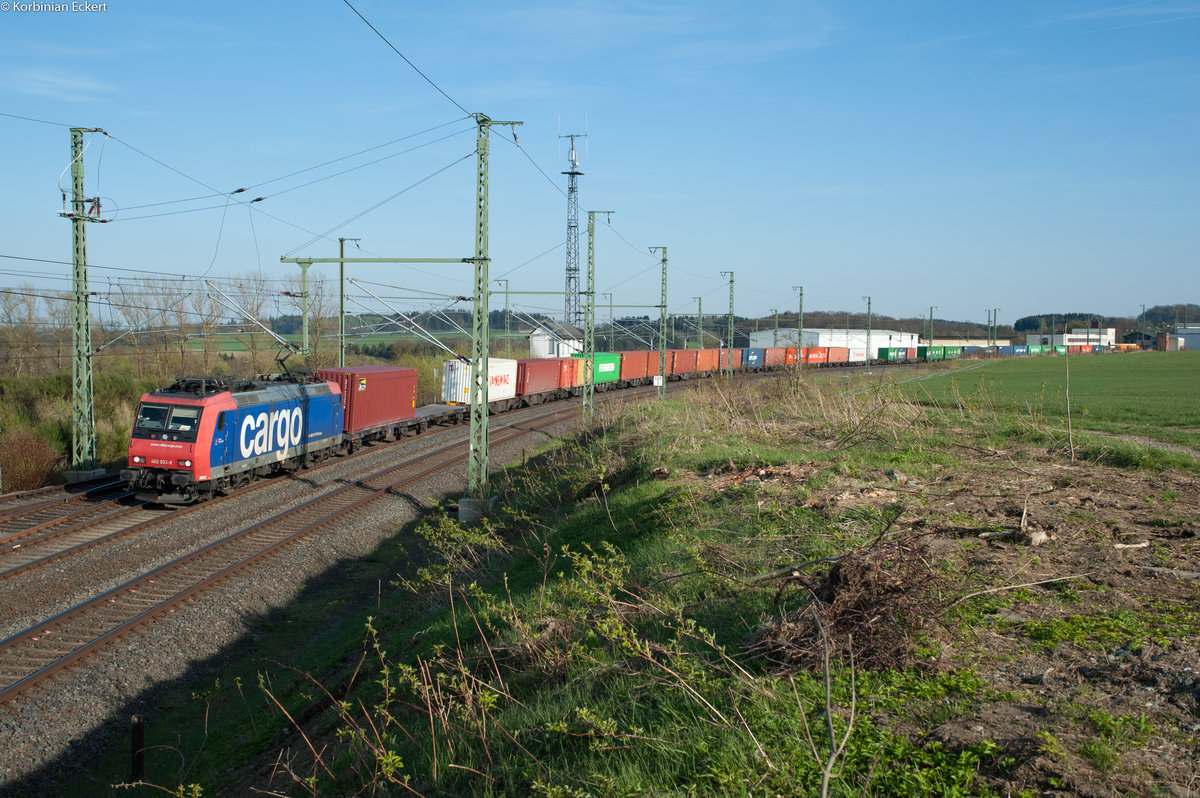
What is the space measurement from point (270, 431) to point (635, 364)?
3638 cm

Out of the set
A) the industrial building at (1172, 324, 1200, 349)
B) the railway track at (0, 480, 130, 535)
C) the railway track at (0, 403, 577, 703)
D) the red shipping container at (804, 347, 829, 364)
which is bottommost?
the railway track at (0, 403, 577, 703)

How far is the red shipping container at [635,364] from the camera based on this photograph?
5297 cm

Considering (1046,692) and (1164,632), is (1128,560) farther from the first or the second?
(1046,692)

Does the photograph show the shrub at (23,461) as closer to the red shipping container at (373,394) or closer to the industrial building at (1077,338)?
the red shipping container at (373,394)

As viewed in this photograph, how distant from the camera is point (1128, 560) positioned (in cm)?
663

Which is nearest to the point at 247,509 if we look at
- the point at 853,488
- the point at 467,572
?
the point at 467,572

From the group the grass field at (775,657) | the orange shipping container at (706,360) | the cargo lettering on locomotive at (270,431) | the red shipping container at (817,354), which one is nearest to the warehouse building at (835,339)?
the red shipping container at (817,354)

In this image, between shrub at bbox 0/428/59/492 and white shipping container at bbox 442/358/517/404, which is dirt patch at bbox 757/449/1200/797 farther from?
Answer: white shipping container at bbox 442/358/517/404

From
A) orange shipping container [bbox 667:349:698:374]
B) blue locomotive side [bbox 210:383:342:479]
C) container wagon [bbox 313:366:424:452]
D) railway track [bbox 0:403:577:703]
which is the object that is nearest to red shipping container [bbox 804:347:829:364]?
orange shipping container [bbox 667:349:698:374]

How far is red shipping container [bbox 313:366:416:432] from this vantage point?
26.0 meters

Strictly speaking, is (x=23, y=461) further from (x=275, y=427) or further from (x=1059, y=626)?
(x=1059, y=626)

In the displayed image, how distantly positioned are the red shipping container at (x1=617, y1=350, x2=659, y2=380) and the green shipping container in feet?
2.79

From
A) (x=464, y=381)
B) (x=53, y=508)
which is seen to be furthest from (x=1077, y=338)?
(x=53, y=508)

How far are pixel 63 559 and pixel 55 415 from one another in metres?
15.6
